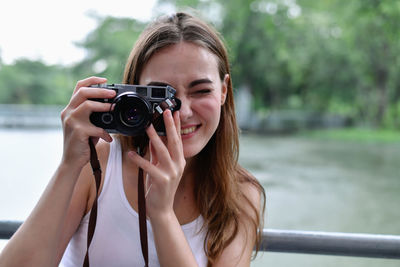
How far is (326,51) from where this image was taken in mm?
16016

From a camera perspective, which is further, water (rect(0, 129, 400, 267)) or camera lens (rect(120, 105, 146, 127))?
water (rect(0, 129, 400, 267))

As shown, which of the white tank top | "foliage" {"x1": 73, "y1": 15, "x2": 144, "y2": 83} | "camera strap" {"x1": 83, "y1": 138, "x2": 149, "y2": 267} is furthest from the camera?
"foliage" {"x1": 73, "y1": 15, "x2": 144, "y2": 83}

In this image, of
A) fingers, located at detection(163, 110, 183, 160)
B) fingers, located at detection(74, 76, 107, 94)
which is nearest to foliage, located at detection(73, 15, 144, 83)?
fingers, located at detection(74, 76, 107, 94)

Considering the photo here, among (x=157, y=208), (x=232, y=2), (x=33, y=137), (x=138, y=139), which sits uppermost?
(x=232, y=2)

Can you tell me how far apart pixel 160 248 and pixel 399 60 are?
15.5 metres

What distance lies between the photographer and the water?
175 inches

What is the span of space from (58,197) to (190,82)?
1.77 feet

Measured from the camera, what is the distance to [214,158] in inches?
58.8

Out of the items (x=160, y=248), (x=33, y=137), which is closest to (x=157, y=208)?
(x=160, y=248)

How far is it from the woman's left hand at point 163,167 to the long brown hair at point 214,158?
287mm

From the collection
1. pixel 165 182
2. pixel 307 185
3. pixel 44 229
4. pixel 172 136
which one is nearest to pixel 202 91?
pixel 172 136

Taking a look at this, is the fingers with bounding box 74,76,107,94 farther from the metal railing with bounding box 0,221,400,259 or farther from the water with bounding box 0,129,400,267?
the water with bounding box 0,129,400,267

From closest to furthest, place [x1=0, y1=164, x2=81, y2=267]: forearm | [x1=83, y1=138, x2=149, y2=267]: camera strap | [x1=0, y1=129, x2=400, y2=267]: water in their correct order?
[x1=0, y1=164, x2=81, y2=267]: forearm
[x1=83, y1=138, x2=149, y2=267]: camera strap
[x1=0, y1=129, x2=400, y2=267]: water

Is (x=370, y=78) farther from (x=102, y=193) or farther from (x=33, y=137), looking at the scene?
(x=102, y=193)
